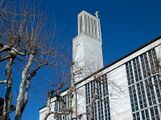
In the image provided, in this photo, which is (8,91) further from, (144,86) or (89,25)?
(89,25)

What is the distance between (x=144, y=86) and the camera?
97.8 ft

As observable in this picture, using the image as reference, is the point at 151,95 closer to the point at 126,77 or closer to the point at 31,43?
the point at 126,77

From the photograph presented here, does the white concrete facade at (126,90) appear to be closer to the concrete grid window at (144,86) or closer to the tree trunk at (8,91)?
the concrete grid window at (144,86)

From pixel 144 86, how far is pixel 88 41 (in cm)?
3035

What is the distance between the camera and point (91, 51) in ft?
189

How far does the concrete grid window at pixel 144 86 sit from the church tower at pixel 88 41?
19.5m

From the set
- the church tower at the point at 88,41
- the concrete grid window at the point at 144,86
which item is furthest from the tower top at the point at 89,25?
the concrete grid window at the point at 144,86

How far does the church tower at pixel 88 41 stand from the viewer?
55531 mm

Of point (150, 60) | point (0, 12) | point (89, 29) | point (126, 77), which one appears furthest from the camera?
A: point (89, 29)

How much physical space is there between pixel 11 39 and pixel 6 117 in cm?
309

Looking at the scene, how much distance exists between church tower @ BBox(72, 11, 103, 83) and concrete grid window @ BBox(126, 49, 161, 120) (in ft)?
64.0

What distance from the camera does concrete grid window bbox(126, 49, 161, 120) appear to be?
28.1 m

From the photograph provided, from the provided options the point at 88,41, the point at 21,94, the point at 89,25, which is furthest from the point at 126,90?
the point at 89,25

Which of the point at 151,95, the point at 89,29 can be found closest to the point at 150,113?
the point at 151,95
